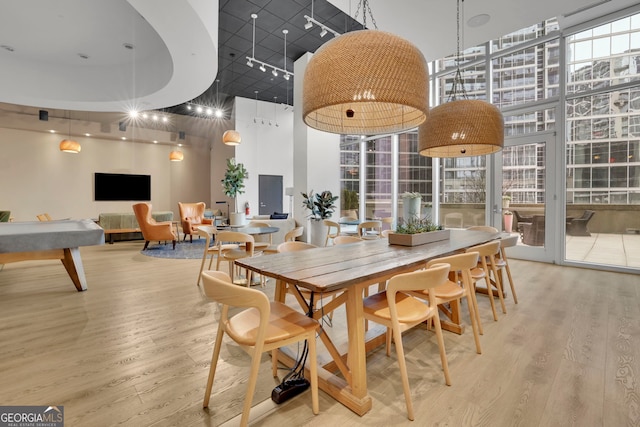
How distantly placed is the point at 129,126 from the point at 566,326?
1183 centimetres

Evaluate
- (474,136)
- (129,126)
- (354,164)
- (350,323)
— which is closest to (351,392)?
(350,323)

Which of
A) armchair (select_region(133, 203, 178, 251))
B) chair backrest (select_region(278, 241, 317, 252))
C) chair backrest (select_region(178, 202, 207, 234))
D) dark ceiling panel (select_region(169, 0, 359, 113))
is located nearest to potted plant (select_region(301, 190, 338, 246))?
dark ceiling panel (select_region(169, 0, 359, 113))

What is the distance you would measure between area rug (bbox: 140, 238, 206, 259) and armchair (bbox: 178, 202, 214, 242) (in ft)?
1.26

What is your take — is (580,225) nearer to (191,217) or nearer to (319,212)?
(319,212)

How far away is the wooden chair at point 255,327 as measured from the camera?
139cm

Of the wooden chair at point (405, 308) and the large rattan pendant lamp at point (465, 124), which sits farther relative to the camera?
the large rattan pendant lamp at point (465, 124)

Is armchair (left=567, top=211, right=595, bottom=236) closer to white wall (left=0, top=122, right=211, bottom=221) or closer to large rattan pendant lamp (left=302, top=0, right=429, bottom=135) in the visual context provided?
large rattan pendant lamp (left=302, top=0, right=429, bottom=135)

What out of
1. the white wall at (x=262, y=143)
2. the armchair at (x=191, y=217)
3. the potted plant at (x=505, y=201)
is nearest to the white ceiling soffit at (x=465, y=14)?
the potted plant at (x=505, y=201)

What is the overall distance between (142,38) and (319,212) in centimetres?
446

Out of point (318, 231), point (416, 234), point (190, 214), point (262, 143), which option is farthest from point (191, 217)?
point (416, 234)

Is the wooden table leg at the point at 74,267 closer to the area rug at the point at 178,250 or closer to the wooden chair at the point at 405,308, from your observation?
the area rug at the point at 178,250

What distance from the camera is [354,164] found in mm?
8805

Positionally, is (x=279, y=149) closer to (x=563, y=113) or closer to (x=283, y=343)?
(x=563, y=113)

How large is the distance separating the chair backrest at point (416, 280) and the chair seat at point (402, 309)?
23cm
